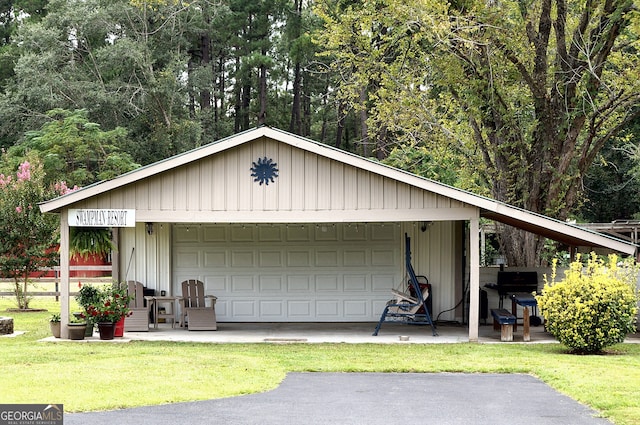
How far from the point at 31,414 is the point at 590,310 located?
772 centimetres

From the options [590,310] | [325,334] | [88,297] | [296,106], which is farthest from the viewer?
[296,106]

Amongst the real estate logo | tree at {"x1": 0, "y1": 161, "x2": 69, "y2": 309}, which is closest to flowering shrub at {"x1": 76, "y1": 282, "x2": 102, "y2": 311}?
the real estate logo

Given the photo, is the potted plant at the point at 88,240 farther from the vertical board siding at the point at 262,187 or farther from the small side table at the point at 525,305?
the small side table at the point at 525,305

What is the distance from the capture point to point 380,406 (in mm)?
8898

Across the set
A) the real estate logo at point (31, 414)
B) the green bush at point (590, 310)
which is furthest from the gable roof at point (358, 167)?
the real estate logo at point (31, 414)

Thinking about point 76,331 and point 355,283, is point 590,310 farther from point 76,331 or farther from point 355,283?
point 76,331

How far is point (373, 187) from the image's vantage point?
1432 centimetres

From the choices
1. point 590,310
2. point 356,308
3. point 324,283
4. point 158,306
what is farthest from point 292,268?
point 590,310

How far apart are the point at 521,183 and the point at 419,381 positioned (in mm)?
10527

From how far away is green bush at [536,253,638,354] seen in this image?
1256 cm

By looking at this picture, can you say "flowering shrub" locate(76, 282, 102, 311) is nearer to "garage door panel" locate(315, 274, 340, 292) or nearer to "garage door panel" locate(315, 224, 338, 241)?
"garage door panel" locate(315, 274, 340, 292)

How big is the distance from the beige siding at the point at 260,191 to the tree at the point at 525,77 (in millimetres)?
4534

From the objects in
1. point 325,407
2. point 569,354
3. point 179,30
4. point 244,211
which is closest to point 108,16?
point 179,30

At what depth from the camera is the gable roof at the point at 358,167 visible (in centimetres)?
1384
